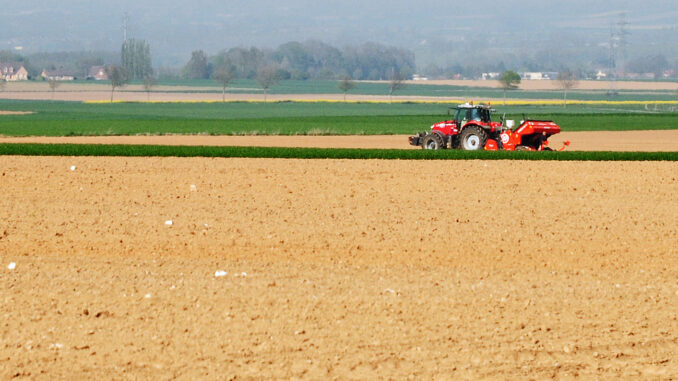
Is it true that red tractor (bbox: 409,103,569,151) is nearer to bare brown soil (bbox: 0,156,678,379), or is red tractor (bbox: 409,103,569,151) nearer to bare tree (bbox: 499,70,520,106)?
bare brown soil (bbox: 0,156,678,379)

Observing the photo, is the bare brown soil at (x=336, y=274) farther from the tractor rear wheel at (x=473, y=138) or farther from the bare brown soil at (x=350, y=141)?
the bare brown soil at (x=350, y=141)

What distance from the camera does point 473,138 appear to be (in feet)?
120

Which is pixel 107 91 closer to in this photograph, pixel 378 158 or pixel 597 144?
pixel 597 144

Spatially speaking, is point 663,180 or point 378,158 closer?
point 663,180

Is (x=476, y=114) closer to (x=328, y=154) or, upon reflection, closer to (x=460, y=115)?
(x=460, y=115)

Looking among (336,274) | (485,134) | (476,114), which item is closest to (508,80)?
(476,114)

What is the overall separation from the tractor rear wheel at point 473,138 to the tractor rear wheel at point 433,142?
969 millimetres

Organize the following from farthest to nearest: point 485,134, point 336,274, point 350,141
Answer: point 350,141 < point 485,134 < point 336,274

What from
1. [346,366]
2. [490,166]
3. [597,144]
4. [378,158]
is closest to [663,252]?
[346,366]

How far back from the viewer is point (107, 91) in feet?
573

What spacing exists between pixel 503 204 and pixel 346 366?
39.3 ft

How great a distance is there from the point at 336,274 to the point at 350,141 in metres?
32.5

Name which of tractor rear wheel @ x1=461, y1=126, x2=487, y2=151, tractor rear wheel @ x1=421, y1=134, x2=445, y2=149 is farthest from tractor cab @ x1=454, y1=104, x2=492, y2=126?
tractor rear wheel @ x1=421, y1=134, x2=445, y2=149

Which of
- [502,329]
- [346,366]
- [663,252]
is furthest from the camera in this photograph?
[663,252]
